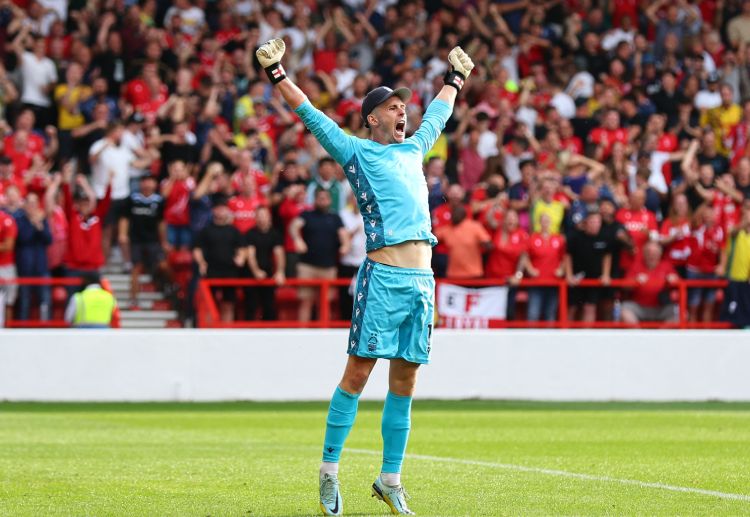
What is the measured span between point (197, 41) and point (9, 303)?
22.1 feet

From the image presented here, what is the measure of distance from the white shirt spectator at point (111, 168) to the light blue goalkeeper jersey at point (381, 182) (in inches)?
511

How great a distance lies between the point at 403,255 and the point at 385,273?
15 cm

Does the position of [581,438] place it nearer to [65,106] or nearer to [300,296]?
[300,296]

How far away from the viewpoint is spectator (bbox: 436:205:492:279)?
19.0 m

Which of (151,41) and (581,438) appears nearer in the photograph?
(581,438)

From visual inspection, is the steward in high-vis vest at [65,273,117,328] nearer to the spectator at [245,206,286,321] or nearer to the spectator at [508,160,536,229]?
the spectator at [245,206,286,321]

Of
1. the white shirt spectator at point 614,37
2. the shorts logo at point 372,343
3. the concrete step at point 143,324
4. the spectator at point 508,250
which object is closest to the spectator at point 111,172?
the concrete step at point 143,324

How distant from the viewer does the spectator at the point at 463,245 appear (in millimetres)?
18953

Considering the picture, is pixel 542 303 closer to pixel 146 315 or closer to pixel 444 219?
pixel 444 219

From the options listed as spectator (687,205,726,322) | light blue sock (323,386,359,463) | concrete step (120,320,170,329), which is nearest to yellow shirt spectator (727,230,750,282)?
spectator (687,205,726,322)

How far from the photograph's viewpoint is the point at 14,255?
61.3ft

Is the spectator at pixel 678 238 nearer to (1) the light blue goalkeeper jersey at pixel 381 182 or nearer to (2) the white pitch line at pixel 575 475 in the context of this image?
(2) the white pitch line at pixel 575 475

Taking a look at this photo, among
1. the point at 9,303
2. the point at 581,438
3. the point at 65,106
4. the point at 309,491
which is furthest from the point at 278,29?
the point at 309,491

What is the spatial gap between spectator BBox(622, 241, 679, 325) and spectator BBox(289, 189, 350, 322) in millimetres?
3861
